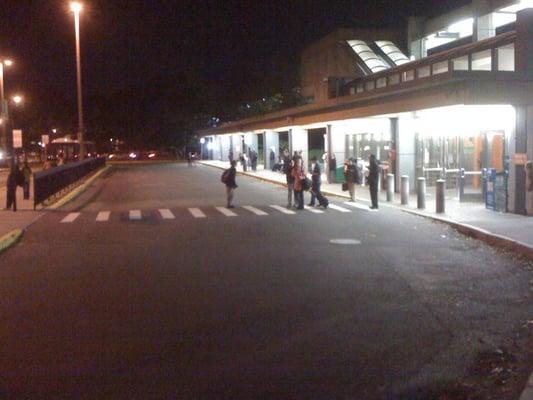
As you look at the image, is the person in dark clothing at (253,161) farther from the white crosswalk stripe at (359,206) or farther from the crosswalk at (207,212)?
the crosswalk at (207,212)

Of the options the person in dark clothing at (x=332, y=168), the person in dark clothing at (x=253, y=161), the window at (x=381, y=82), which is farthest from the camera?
the person in dark clothing at (x=253, y=161)

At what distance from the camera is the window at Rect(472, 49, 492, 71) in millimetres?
34600

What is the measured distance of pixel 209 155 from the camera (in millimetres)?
97438

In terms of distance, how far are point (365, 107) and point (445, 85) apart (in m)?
8.33

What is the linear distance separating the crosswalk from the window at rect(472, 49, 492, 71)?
10792mm

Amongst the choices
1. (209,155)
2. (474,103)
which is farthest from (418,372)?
(209,155)

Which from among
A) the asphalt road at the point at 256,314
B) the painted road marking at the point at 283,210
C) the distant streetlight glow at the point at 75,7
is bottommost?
the asphalt road at the point at 256,314

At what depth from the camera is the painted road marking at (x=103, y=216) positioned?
959 inches

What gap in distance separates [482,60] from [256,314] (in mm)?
28050

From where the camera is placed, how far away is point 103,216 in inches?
1006

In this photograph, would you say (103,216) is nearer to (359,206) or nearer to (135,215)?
(135,215)

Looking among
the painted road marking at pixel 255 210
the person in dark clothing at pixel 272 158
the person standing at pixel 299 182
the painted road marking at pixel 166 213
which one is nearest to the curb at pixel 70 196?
the painted road marking at pixel 166 213

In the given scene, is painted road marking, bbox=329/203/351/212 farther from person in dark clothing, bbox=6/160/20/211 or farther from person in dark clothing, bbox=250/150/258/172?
person in dark clothing, bbox=250/150/258/172

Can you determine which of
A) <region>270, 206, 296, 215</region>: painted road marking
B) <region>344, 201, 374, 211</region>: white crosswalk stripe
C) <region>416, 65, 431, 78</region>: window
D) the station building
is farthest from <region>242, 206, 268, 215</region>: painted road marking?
<region>416, 65, 431, 78</region>: window
